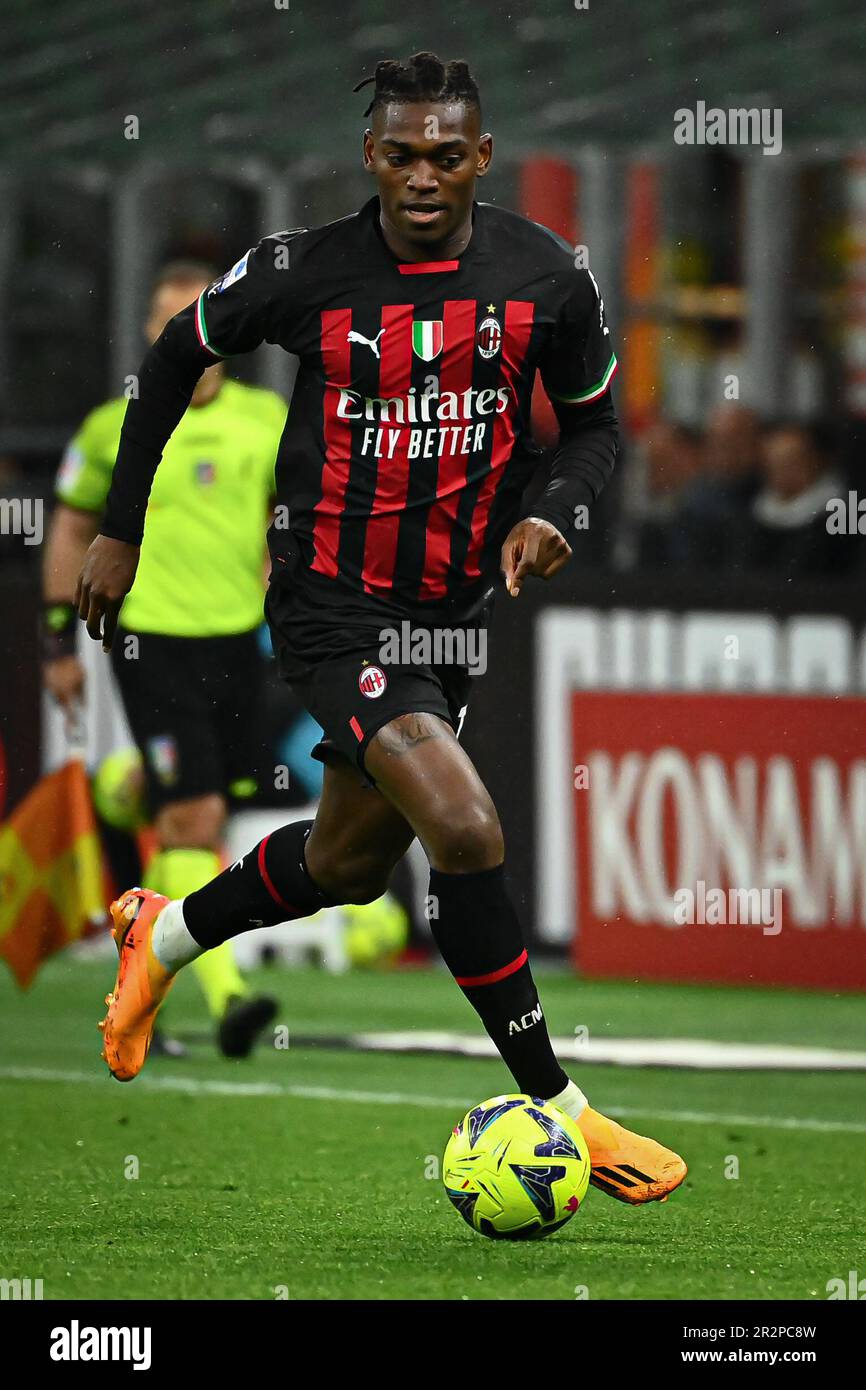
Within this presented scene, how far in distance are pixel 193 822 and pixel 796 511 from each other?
354 centimetres

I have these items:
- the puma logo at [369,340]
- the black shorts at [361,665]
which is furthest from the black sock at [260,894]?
the puma logo at [369,340]

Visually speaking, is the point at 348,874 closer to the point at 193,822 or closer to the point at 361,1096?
the point at 361,1096

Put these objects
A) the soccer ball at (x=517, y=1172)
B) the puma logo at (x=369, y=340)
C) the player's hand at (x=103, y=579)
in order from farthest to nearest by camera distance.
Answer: the player's hand at (x=103, y=579)
the puma logo at (x=369, y=340)
the soccer ball at (x=517, y=1172)

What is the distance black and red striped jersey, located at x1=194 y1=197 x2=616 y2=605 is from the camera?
204 inches

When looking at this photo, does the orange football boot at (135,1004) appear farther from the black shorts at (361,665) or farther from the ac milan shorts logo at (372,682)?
the ac milan shorts logo at (372,682)

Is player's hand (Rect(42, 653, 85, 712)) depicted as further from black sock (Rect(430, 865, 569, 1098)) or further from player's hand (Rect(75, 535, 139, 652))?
black sock (Rect(430, 865, 569, 1098))

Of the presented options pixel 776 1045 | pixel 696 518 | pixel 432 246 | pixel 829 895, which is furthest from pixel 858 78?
pixel 432 246

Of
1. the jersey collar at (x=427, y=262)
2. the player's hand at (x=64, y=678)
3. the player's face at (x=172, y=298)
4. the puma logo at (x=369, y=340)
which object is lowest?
the player's hand at (x=64, y=678)

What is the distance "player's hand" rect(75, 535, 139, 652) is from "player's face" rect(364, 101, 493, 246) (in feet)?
2.92

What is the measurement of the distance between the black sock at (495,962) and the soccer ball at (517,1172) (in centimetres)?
13

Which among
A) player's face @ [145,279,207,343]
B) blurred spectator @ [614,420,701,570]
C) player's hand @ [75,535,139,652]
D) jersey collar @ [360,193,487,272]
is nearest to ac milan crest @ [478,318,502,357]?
jersey collar @ [360,193,487,272]

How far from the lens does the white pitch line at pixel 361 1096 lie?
21.6ft

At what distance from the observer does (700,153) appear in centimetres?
1297

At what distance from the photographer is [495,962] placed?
4969mm
